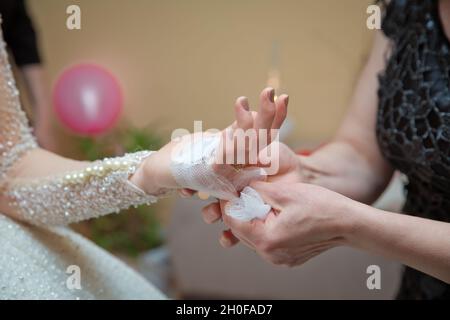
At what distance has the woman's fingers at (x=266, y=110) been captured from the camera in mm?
585

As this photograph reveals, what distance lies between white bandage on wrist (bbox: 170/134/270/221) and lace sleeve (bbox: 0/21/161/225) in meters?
0.08

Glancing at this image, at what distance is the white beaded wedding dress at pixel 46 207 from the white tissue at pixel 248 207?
128mm

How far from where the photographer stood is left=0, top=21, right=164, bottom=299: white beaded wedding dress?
2.30 feet

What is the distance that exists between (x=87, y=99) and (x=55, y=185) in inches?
38.4

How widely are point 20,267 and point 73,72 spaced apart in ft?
3.19

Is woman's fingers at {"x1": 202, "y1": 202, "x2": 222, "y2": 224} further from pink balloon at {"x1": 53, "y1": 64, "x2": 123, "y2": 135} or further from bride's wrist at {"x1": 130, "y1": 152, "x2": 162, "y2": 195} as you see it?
pink balloon at {"x1": 53, "y1": 64, "x2": 123, "y2": 135}

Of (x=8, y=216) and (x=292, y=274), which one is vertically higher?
(x=8, y=216)

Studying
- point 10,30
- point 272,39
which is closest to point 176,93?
point 272,39

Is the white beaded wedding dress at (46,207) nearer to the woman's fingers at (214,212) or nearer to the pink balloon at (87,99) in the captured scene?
the woman's fingers at (214,212)

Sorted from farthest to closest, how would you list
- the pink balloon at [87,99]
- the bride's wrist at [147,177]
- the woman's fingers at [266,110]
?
the pink balloon at [87,99]
the bride's wrist at [147,177]
the woman's fingers at [266,110]

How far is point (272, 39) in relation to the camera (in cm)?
145

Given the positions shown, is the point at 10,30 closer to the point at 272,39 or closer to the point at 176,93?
the point at 176,93

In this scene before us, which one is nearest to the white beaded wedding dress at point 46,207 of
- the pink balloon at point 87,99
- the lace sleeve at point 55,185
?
the lace sleeve at point 55,185

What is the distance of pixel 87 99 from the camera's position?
1.65 m
